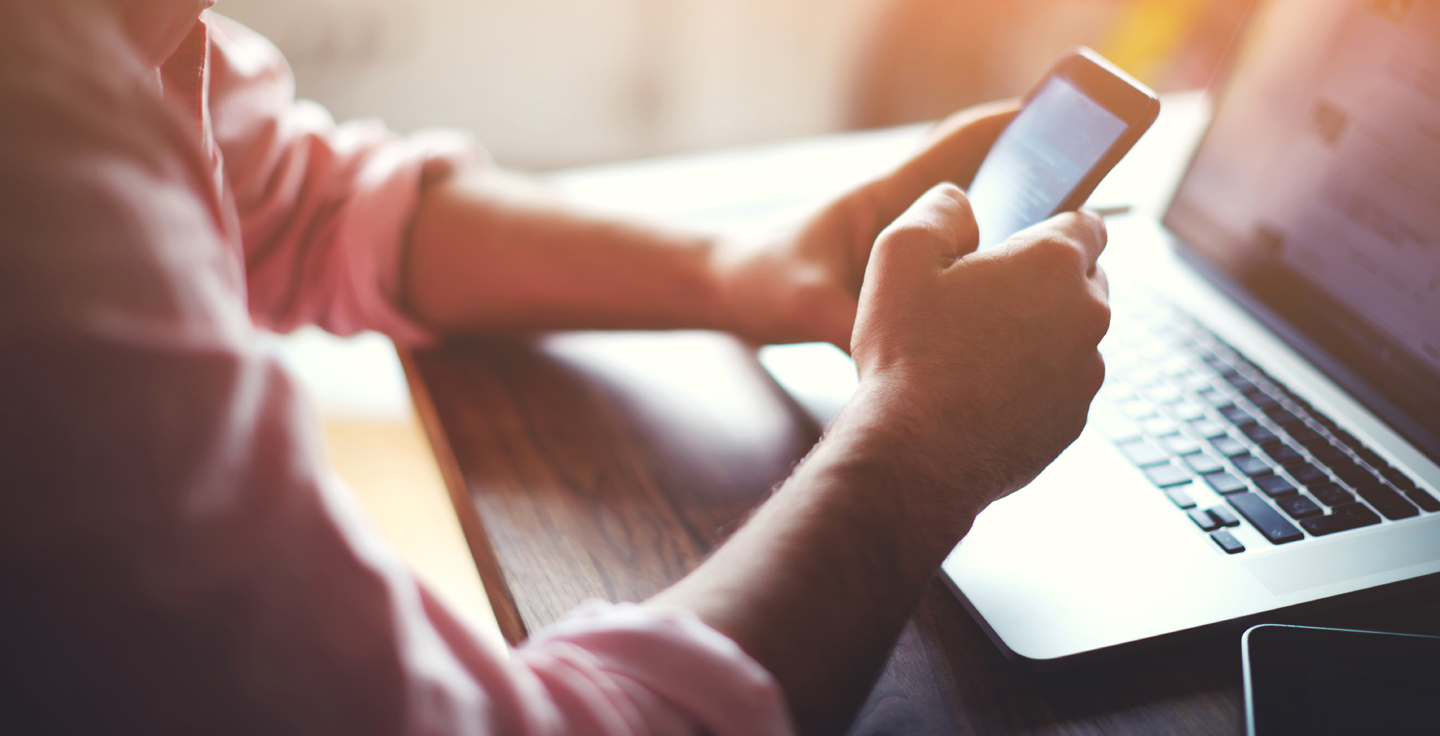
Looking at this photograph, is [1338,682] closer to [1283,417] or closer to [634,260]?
[1283,417]

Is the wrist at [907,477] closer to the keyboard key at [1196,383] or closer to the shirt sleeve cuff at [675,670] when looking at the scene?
the shirt sleeve cuff at [675,670]

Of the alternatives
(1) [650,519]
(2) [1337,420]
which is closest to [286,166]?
(1) [650,519]

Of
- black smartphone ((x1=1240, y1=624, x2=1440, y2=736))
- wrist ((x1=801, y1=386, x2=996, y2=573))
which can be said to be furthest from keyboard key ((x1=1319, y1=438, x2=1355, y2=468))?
wrist ((x1=801, y1=386, x2=996, y2=573))

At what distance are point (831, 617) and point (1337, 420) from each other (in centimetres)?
38

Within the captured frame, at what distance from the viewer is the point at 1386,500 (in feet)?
1.55

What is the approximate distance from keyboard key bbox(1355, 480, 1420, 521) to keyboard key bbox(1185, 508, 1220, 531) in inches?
3.7

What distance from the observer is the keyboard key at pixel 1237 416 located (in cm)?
52

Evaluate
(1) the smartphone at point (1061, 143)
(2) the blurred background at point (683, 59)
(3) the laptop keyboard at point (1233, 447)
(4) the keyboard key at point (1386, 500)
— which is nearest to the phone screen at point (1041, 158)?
(1) the smartphone at point (1061, 143)

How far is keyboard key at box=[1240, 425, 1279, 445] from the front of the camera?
51 centimetres

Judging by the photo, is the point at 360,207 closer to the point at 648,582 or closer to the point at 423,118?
the point at 648,582

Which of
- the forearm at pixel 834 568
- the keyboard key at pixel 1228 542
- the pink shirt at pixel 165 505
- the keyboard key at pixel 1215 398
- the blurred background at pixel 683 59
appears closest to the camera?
the pink shirt at pixel 165 505

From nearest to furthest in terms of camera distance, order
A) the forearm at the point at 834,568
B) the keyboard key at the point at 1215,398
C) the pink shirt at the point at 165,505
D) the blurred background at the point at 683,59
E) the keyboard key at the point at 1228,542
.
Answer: the pink shirt at the point at 165,505 → the forearm at the point at 834,568 → the keyboard key at the point at 1228,542 → the keyboard key at the point at 1215,398 → the blurred background at the point at 683,59

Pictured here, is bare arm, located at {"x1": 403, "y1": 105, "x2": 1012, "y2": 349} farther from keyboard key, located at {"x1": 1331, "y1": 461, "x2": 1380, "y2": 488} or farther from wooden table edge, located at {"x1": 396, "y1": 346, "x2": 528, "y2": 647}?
keyboard key, located at {"x1": 1331, "y1": 461, "x2": 1380, "y2": 488}

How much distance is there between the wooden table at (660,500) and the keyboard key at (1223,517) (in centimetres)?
6
